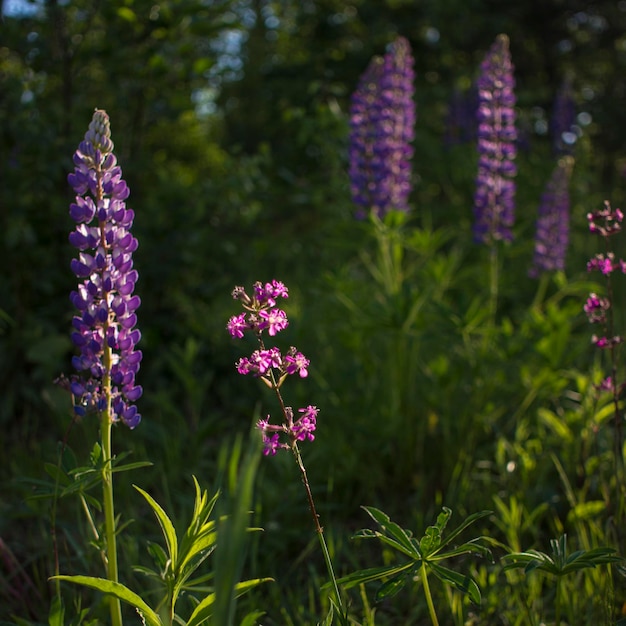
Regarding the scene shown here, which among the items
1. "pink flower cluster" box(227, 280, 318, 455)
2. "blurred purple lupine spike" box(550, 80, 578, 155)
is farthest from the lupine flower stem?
"blurred purple lupine spike" box(550, 80, 578, 155)

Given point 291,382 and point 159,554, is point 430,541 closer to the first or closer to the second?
point 159,554

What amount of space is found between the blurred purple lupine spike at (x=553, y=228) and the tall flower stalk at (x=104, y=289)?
2.39m

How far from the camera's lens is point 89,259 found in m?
1.53

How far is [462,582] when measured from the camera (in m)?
1.51

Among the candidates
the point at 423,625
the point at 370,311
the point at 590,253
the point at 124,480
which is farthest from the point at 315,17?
the point at 423,625

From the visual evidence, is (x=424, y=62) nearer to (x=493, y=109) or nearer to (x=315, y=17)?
(x=315, y=17)

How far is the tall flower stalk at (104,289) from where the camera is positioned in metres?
1.53

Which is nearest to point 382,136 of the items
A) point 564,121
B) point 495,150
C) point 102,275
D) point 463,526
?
point 495,150

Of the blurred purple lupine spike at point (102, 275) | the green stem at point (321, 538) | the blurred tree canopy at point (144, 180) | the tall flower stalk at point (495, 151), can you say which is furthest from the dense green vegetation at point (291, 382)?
the green stem at point (321, 538)

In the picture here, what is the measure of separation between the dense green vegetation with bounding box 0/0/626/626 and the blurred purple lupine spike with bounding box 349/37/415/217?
7.7 inches

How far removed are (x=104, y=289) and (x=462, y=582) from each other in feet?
3.13

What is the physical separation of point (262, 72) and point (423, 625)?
716 centimetres

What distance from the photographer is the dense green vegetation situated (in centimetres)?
226

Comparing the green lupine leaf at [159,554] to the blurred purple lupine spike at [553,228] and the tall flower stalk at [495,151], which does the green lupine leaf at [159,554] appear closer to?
the tall flower stalk at [495,151]
